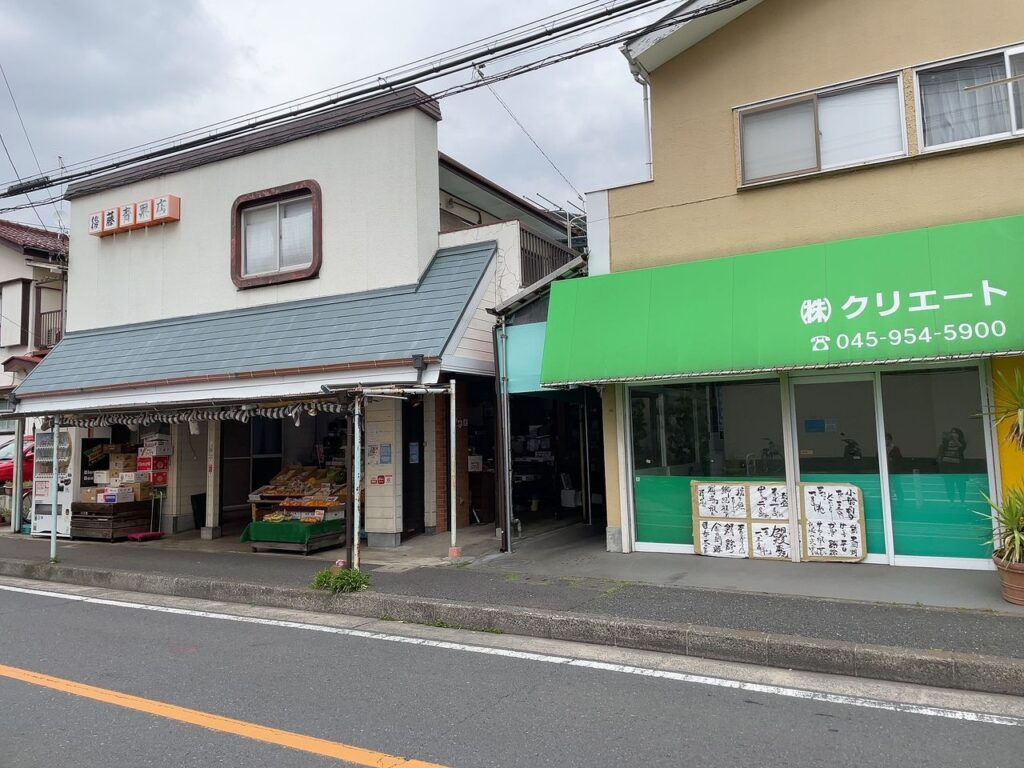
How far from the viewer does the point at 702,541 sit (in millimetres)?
9039

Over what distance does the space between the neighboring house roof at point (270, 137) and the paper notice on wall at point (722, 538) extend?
7.50 m

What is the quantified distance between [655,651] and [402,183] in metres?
8.40

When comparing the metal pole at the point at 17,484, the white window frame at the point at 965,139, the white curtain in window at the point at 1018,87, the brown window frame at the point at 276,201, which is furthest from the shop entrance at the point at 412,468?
the metal pole at the point at 17,484

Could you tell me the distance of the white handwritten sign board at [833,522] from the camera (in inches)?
322

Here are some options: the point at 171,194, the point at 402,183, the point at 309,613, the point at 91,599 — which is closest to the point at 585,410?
the point at 402,183

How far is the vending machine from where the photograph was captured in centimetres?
1346

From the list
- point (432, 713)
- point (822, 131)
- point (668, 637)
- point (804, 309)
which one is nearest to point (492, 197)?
point (822, 131)

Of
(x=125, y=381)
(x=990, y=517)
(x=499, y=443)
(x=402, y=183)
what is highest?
(x=402, y=183)

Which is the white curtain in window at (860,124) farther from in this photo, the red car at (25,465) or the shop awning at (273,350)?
the red car at (25,465)

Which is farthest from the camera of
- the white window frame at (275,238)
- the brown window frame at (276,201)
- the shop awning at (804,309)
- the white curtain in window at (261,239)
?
the white curtain in window at (261,239)

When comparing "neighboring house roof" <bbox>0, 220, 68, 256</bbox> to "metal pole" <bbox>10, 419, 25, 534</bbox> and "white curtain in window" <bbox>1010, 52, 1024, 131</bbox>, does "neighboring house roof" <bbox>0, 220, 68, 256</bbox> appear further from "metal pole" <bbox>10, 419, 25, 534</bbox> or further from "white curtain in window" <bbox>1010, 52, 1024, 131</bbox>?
"white curtain in window" <bbox>1010, 52, 1024, 131</bbox>

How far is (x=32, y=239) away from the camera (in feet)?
56.3

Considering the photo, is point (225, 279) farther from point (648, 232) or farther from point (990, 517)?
point (990, 517)

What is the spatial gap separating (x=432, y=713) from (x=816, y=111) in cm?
792
